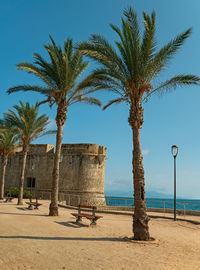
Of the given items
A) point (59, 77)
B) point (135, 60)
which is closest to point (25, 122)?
point (59, 77)

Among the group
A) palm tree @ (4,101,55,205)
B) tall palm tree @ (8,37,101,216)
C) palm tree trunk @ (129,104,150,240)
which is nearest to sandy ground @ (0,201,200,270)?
palm tree trunk @ (129,104,150,240)

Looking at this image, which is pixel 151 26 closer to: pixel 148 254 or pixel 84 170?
pixel 148 254

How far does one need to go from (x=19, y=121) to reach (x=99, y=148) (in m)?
12.4

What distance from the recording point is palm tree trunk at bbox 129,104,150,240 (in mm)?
8008

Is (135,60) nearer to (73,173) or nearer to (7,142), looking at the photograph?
(7,142)

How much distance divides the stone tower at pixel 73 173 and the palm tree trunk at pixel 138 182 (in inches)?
747

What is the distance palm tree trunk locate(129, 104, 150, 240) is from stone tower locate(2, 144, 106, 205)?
1898cm

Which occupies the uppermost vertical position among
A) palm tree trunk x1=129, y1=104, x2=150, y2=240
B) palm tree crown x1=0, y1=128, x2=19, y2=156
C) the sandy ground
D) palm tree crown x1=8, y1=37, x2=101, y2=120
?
palm tree crown x1=8, y1=37, x2=101, y2=120

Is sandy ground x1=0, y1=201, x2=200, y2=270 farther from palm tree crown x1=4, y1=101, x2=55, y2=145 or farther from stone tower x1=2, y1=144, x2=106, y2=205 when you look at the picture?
stone tower x1=2, y1=144, x2=106, y2=205

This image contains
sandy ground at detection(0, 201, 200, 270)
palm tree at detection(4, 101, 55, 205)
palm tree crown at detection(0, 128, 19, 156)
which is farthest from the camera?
palm tree crown at detection(0, 128, 19, 156)

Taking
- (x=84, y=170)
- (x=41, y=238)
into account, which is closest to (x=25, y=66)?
(x=41, y=238)

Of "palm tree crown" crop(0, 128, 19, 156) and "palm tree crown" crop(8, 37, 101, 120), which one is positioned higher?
"palm tree crown" crop(8, 37, 101, 120)

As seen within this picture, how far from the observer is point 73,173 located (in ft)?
93.7

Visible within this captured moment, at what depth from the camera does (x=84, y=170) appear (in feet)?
92.0
